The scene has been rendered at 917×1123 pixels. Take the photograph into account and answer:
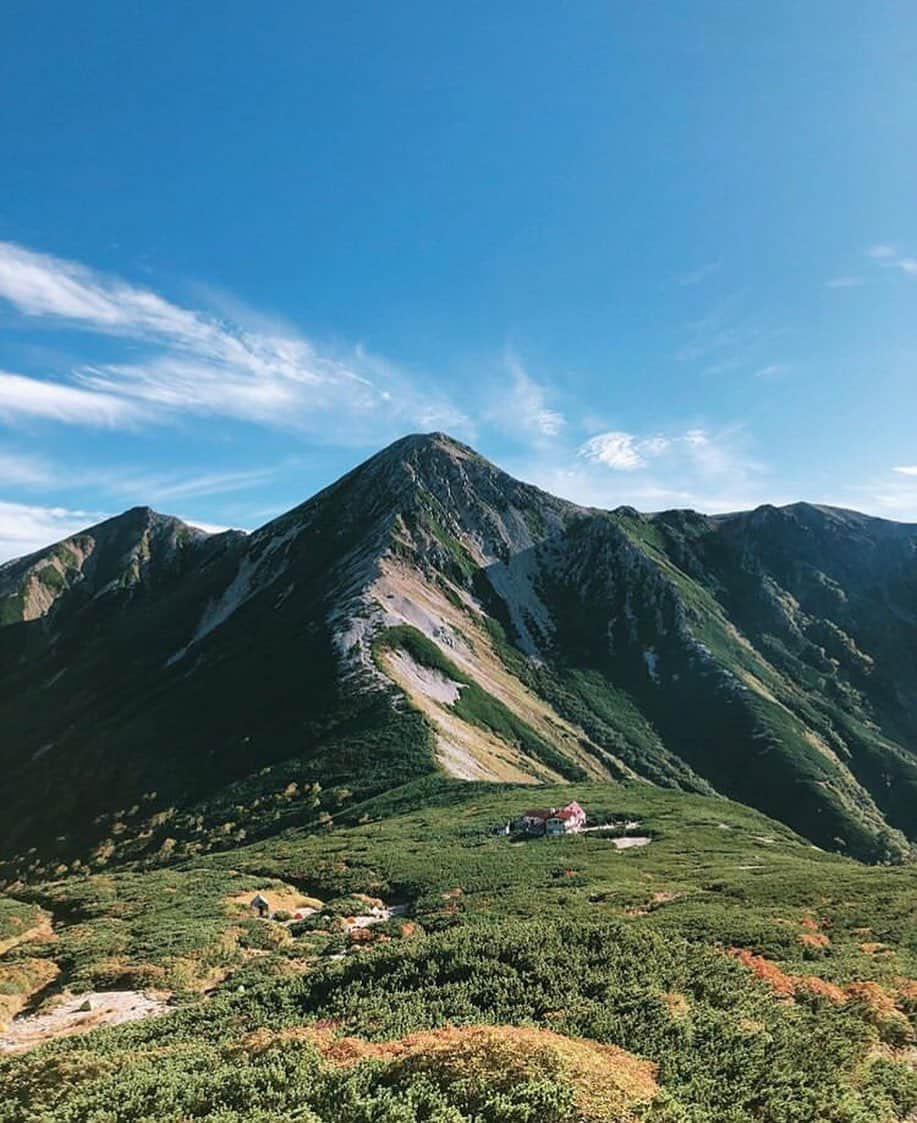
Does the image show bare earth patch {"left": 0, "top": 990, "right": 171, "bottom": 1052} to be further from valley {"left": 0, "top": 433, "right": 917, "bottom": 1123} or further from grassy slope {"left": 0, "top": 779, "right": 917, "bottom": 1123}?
grassy slope {"left": 0, "top": 779, "right": 917, "bottom": 1123}

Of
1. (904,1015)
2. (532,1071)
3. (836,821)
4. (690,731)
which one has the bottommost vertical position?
(836,821)

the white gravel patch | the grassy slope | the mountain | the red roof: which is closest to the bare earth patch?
the grassy slope

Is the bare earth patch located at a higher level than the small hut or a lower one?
higher

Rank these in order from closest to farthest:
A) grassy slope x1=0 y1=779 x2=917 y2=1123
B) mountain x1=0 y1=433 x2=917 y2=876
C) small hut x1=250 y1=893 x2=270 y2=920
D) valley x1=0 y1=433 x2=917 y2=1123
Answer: grassy slope x1=0 y1=779 x2=917 y2=1123, valley x1=0 y1=433 x2=917 y2=1123, small hut x1=250 y1=893 x2=270 y2=920, mountain x1=0 y1=433 x2=917 y2=876

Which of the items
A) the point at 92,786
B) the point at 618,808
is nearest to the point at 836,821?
the point at 618,808

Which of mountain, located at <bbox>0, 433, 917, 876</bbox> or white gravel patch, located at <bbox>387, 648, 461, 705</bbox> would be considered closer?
mountain, located at <bbox>0, 433, 917, 876</bbox>

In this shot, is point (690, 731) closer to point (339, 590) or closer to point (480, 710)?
point (480, 710)

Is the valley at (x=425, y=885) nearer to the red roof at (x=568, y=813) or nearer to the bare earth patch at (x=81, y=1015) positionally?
the bare earth patch at (x=81, y=1015)

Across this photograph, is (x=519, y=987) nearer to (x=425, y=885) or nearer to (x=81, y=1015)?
(x=81, y=1015)

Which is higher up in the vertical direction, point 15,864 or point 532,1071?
point 532,1071
